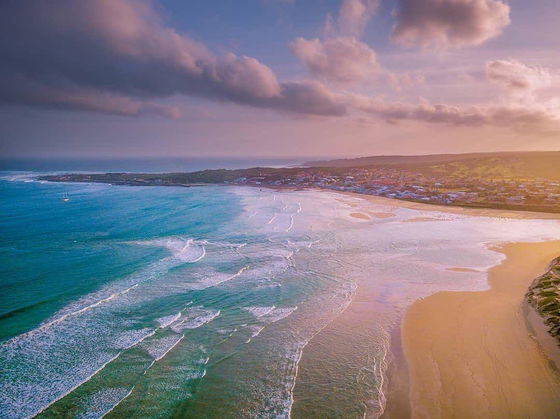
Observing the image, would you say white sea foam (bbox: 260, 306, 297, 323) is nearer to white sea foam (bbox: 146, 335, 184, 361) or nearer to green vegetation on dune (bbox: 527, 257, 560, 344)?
white sea foam (bbox: 146, 335, 184, 361)

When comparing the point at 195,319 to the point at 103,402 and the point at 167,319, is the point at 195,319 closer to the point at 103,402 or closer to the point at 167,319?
the point at 167,319

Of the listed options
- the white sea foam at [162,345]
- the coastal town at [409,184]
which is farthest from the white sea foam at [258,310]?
the coastal town at [409,184]

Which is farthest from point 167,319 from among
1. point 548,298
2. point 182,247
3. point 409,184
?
point 409,184

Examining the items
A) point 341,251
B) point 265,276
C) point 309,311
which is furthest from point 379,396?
point 341,251

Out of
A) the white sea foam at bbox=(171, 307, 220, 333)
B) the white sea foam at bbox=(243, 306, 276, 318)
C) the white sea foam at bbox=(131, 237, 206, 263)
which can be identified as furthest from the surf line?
the white sea foam at bbox=(243, 306, 276, 318)

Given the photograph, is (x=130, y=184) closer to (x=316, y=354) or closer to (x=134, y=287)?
(x=134, y=287)
